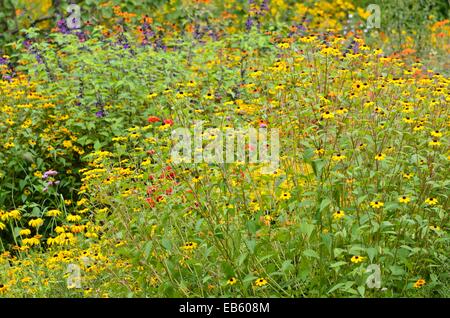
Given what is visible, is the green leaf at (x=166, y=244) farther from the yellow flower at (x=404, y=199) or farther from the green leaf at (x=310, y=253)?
the yellow flower at (x=404, y=199)

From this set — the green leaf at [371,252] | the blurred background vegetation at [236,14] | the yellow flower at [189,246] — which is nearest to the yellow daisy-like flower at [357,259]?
the green leaf at [371,252]

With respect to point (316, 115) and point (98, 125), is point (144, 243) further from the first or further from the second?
point (98, 125)

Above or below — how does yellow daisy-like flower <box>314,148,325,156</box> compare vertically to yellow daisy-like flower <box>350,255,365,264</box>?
above

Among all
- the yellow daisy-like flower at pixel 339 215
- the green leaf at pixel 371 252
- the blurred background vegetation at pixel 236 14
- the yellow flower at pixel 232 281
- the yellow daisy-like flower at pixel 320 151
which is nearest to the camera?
the green leaf at pixel 371 252

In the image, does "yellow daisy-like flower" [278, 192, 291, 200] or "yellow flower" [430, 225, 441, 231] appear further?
"yellow daisy-like flower" [278, 192, 291, 200]

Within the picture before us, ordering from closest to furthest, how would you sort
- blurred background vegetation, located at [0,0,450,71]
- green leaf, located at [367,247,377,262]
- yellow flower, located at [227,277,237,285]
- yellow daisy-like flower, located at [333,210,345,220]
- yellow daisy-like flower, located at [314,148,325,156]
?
green leaf, located at [367,247,377,262]
yellow daisy-like flower, located at [333,210,345,220]
yellow flower, located at [227,277,237,285]
yellow daisy-like flower, located at [314,148,325,156]
blurred background vegetation, located at [0,0,450,71]

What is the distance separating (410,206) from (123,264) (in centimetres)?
135

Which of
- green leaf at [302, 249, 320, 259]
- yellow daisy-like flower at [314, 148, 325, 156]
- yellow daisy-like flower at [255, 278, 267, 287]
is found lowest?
yellow daisy-like flower at [255, 278, 267, 287]

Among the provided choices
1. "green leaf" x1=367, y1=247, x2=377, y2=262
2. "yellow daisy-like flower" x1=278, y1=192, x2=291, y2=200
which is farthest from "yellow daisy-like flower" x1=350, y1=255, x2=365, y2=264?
"yellow daisy-like flower" x1=278, y1=192, x2=291, y2=200

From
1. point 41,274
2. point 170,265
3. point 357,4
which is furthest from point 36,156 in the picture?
point 357,4

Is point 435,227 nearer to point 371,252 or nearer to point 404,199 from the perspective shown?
point 404,199

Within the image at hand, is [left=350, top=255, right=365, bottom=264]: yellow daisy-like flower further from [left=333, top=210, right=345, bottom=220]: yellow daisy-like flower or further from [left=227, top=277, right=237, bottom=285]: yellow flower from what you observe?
[left=227, top=277, right=237, bottom=285]: yellow flower

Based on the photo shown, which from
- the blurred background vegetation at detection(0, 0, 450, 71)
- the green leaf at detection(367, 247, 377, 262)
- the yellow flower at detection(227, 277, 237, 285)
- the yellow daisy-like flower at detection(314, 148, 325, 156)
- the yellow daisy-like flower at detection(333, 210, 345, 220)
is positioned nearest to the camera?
the green leaf at detection(367, 247, 377, 262)

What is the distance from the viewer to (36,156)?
5305 mm
